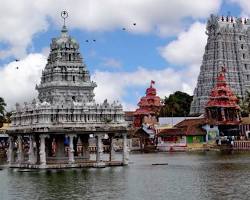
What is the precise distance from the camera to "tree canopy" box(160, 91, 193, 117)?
16338 cm

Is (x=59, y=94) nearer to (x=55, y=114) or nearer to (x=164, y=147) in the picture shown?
(x=55, y=114)

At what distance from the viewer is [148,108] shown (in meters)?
150

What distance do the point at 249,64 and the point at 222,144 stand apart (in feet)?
108

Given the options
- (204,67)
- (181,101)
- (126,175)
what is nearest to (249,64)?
(204,67)

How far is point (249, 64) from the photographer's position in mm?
149500

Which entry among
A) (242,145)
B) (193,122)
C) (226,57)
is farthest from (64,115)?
(226,57)

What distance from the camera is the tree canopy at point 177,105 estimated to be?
163m

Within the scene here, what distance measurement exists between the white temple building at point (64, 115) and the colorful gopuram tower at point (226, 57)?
76.0 meters

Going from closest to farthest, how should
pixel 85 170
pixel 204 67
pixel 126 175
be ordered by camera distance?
pixel 126 175 → pixel 85 170 → pixel 204 67

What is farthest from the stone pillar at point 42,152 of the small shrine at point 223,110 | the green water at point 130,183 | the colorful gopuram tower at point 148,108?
the colorful gopuram tower at point 148,108

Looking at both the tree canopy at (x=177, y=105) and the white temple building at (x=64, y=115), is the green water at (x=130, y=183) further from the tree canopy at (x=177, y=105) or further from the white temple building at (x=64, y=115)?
the tree canopy at (x=177, y=105)

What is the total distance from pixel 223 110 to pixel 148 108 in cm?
2529

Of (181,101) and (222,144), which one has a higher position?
(181,101)

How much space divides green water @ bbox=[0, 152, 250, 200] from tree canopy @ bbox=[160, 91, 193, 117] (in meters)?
96.7
